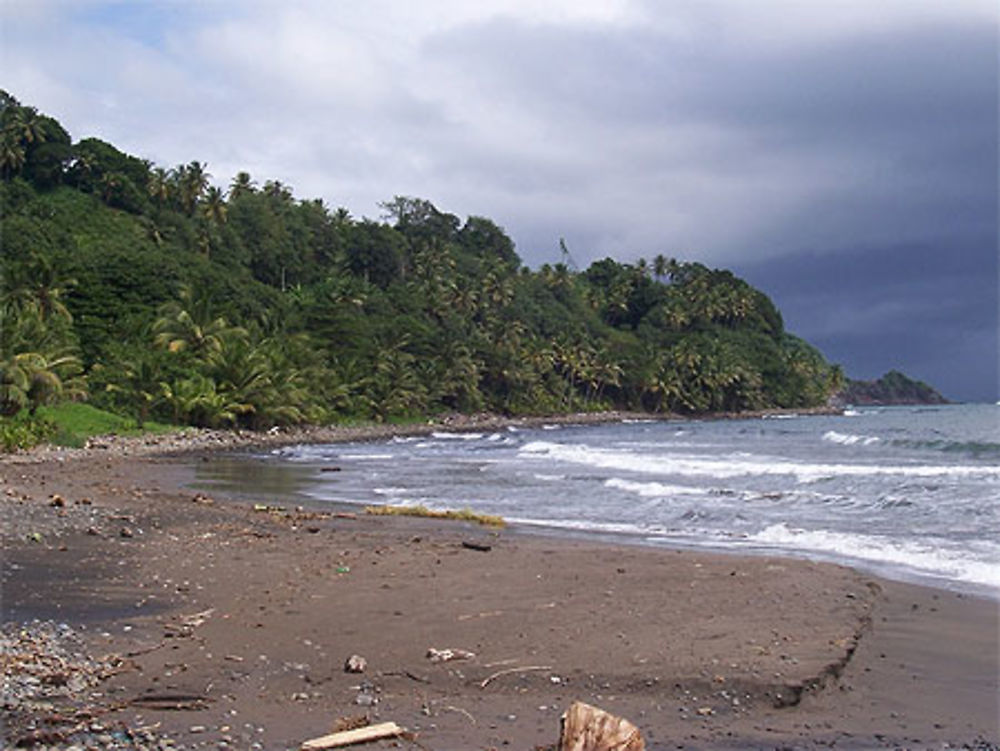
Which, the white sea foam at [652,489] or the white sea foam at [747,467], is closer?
the white sea foam at [652,489]

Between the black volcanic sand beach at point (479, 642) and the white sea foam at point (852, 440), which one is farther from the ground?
the white sea foam at point (852, 440)

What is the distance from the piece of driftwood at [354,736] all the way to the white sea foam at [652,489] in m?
16.8

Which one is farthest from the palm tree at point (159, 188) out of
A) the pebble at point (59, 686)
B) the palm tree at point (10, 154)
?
the pebble at point (59, 686)

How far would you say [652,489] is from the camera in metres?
23.2

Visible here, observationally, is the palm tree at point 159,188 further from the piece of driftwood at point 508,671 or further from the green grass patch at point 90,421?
the piece of driftwood at point 508,671

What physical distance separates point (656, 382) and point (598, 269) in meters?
44.0

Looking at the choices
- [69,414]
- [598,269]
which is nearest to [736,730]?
[69,414]

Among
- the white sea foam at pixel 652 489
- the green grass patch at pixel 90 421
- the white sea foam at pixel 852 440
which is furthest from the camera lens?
the white sea foam at pixel 852 440

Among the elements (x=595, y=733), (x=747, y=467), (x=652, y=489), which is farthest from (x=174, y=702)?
(x=747, y=467)

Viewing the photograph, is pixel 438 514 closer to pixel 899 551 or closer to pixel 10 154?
pixel 899 551

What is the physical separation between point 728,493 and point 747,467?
8375mm

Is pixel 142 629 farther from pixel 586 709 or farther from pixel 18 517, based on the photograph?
pixel 18 517

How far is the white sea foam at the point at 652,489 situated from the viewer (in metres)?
22.1

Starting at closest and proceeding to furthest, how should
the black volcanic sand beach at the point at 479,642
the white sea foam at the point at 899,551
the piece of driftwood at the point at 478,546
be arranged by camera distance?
the black volcanic sand beach at the point at 479,642 → the white sea foam at the point at 899,551 → the piece of driftwood at the point at 478,546
